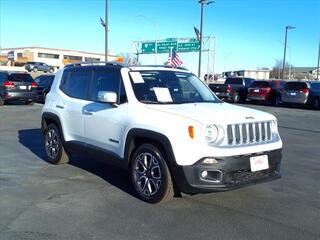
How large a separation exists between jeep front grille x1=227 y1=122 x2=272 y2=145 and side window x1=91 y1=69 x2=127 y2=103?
168 cm

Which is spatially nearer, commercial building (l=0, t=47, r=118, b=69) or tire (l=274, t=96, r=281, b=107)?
tire (l=274, t=96, r=281, b=107)

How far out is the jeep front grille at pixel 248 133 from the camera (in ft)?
17.5

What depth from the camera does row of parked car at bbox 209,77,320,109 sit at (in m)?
25.2

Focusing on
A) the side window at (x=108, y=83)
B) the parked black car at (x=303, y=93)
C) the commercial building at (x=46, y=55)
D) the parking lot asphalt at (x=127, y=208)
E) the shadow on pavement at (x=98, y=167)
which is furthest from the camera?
the commercial building at (x=46, y=55)

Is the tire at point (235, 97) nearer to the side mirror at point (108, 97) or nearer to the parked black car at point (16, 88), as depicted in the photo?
the parked black car at point (16, 88)

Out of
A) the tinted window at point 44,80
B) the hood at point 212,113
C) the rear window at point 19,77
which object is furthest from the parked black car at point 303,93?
the hood at point 212,113

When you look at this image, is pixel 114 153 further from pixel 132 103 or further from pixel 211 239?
pixel 211 239

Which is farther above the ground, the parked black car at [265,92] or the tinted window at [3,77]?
the tinted window at [3,77]

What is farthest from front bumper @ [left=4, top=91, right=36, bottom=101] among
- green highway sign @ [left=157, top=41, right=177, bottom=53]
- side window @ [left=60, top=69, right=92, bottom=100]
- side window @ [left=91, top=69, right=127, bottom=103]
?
green highway sign @ [left=157, top=41, right=177, bottom=53]

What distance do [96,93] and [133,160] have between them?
4.91ft

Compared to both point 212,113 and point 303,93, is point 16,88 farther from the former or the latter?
point 212,113

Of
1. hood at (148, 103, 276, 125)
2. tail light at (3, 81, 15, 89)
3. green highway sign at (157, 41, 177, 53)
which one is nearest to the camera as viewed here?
hood at (148, 103, 276, 125)

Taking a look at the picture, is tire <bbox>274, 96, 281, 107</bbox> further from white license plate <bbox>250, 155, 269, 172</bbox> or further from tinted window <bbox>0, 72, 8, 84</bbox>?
white license plate <bbox>250, 155, 269, 172</bbox>

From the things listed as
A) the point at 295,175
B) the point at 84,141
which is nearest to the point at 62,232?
the point at 84,141
